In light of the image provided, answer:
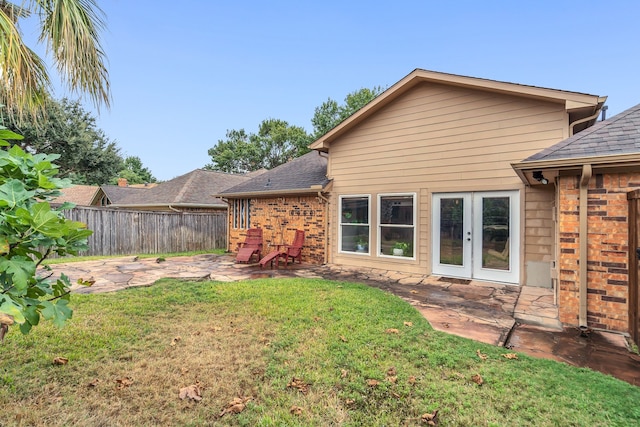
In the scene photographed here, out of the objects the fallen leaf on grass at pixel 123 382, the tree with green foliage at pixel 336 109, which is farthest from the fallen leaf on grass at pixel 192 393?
the tree with green foliage at pixel 336 109

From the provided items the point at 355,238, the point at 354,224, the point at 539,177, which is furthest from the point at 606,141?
the point at 355,238

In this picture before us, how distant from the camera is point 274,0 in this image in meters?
11.3

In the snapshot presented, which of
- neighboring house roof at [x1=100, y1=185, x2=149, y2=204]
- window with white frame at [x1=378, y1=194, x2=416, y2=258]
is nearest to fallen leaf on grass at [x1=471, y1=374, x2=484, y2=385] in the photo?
window with white frame at [x1=378, y1=194, x2=416, y2=258]

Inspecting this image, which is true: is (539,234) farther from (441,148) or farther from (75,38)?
(75,38)

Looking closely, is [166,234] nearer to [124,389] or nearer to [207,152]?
[124,389]

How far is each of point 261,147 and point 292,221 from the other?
94.3ft

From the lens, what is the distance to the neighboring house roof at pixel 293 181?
9188 millimetres

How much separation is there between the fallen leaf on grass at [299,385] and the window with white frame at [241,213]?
29.4 ft

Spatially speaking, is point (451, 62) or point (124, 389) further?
point (451, 62)

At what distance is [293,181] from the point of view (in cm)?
1009

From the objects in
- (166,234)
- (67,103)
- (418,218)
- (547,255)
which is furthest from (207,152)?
(547,255)

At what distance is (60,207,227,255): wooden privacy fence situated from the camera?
10.9 meters

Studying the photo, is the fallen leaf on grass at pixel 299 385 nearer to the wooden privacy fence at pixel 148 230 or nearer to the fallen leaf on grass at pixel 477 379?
the fallen leaf on grass at pixel 477 379

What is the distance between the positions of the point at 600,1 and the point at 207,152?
3808cm
